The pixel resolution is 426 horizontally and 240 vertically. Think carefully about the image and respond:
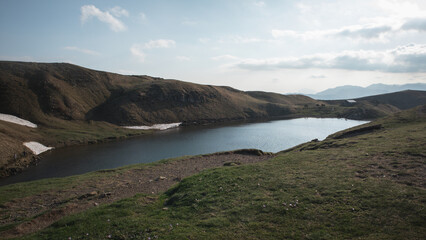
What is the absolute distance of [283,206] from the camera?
13.2m

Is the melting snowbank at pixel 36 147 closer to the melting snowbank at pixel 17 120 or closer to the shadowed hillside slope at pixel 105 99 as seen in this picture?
the melting snowbank at pixel 17 120

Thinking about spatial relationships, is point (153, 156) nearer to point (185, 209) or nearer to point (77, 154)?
point (77, 154)

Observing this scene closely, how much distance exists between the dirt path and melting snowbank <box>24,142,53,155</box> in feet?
126

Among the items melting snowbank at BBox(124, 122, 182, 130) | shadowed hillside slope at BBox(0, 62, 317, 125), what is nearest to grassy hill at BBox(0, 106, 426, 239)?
melting snowbank at BBox(124, 122, 182, 130)

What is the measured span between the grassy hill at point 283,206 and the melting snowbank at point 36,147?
133ft

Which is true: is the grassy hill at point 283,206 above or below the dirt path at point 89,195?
above

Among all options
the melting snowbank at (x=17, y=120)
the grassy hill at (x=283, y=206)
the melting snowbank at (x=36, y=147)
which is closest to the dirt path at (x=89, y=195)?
the grassy hill at (x=283, y=206)

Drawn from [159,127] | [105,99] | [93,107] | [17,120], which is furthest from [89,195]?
[105,99]

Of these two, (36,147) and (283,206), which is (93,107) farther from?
(283,206)

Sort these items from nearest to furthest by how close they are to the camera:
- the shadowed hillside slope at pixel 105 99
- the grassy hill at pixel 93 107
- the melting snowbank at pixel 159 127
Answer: the grassy hill at pixel 93 107, the shadowed hillside slope at pixel 105 99, the melting snowbank at pixel 159 127

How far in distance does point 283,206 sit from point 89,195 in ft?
62.8

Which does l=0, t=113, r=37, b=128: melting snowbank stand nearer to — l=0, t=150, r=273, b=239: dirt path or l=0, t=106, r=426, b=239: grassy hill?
l=0, t=150, r=273, b=239: dirt path

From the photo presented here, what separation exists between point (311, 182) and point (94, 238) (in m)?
14.4

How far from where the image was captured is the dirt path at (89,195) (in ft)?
53.9
